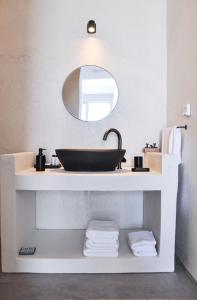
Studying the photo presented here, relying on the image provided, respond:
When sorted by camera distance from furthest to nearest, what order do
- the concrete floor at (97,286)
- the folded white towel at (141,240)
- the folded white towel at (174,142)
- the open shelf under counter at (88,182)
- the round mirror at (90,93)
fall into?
the round mirror at (90,93), the folded white towel at (174,142), the folded white towel at (141,240), the open shelf under counter at (88,182), the concrete floor at (97,286)

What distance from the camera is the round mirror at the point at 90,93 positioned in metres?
2.45

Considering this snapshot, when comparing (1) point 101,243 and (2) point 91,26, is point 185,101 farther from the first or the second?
(1) point 101,243

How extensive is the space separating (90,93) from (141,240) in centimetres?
130

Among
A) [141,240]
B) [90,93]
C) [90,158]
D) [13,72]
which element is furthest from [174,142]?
[13,72]

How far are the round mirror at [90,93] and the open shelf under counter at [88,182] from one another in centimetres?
80

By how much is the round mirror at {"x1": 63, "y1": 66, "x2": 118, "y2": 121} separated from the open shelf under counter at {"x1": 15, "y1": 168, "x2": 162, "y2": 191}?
2.63ft

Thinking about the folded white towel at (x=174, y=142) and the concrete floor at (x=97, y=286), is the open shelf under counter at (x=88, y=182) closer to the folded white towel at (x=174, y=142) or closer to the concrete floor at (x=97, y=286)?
the folded white towel at (x=174, y=142)

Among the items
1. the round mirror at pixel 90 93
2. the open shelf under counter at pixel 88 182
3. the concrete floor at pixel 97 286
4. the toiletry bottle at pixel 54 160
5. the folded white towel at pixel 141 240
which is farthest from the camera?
the round mirror at pixel 90 93

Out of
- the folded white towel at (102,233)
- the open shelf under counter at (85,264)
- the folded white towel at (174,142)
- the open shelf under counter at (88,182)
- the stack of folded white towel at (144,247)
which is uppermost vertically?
the folded white towel at (174,142)

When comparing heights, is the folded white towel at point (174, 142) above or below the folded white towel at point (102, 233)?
above

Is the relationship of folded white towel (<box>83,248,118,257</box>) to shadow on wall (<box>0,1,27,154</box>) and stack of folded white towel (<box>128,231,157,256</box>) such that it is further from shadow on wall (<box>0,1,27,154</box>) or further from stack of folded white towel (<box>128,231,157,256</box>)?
shadow on wall (<box>0,1,27,154</box>)

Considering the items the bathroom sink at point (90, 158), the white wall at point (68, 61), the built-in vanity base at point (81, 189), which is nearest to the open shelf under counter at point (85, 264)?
the built-in vanity base at point (81, 189)

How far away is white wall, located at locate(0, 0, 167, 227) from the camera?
2.44 meters

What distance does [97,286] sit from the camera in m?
1.68
